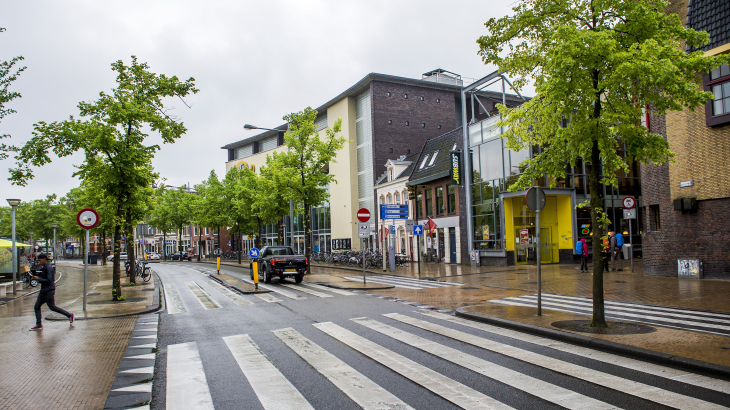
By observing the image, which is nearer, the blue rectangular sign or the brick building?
the brick building

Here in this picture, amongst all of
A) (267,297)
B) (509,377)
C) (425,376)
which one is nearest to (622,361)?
(509,377)

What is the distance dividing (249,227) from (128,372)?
44089mm

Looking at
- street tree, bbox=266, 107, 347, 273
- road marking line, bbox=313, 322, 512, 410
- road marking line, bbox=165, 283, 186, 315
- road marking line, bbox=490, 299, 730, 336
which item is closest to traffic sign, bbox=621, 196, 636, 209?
road marking line, bbox=490, 299, 730, 336

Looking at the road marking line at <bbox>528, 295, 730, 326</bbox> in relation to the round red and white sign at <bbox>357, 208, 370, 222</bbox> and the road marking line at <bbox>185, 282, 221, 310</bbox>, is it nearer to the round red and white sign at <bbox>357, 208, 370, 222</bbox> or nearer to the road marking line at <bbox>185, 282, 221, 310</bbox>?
the round red and white sign at <bbox>357, 208, 370, 222</bbox>

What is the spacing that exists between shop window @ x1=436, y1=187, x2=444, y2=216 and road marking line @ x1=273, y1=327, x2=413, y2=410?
26439 millimetres

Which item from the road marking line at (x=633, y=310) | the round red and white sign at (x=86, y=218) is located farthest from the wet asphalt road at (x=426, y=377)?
the round red and white sign at (x=86, y=218)

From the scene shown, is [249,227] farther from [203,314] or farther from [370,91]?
[203,314]

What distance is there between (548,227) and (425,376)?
25457 millimetres

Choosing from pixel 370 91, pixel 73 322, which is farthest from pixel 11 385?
pixel 370 91

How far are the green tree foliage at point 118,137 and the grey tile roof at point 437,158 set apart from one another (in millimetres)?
20188

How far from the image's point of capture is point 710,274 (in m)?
16.4

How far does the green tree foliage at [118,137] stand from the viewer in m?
13.6

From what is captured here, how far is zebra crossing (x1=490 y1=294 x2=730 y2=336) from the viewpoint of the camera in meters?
8.66

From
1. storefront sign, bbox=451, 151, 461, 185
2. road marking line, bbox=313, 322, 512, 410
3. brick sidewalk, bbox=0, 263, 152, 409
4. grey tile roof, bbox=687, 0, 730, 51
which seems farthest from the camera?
storefront sign, bbox=451, 151, 461, 185
